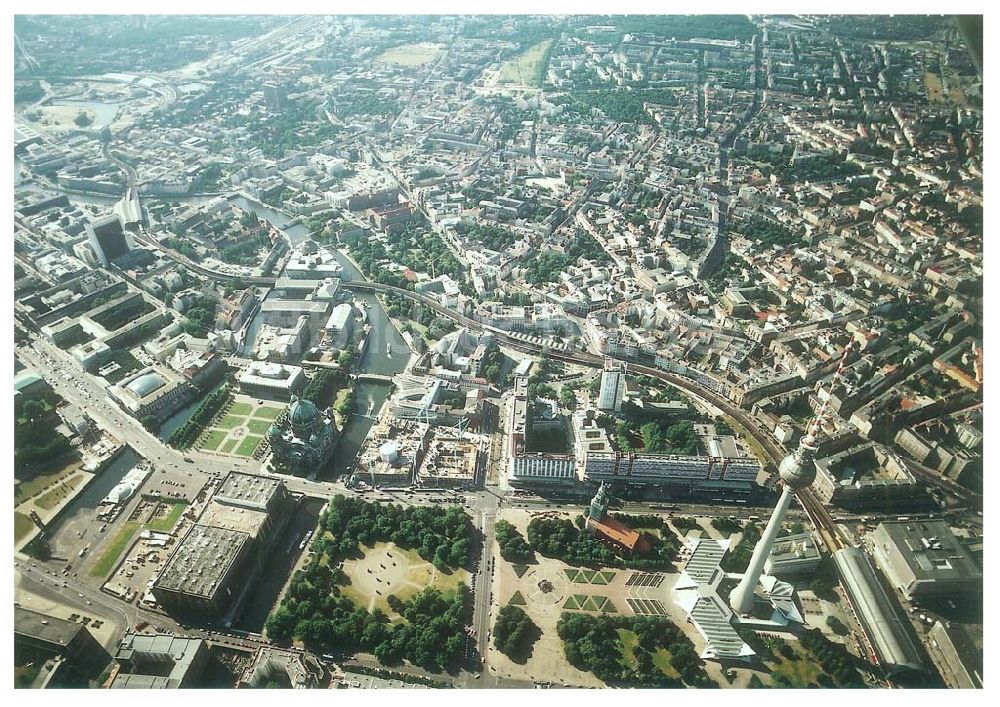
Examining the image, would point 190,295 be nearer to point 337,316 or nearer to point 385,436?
point 337,316

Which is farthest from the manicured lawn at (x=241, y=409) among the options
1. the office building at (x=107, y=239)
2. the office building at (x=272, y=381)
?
the office building at (x=107, y=239)

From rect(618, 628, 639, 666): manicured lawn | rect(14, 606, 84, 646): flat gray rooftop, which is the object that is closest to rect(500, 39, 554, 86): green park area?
rect(618, 628, 639, 666): manicured lawn

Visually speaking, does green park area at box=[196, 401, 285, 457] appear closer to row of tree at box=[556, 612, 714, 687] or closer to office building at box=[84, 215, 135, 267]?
row of tree at box=[556, 612, 714, 687]

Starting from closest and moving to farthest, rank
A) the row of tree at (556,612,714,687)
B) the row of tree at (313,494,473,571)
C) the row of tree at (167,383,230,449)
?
the row of tree at (556,612,714,687)
the row of tree at (313,494,473,571)
the row of tree at (167,383,230,449)

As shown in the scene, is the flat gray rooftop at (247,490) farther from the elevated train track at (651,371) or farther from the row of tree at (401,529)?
the elevated train track at (651,371)

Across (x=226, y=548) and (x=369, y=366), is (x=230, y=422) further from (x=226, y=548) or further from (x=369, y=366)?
(x=226, y=548)

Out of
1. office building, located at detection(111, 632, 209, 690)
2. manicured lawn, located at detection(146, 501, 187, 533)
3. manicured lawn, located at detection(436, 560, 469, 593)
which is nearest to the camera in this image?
office building, located at detection(111, 632, 209, 690)

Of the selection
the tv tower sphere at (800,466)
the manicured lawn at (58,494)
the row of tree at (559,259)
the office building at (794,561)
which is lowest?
the office building at (794,561)
